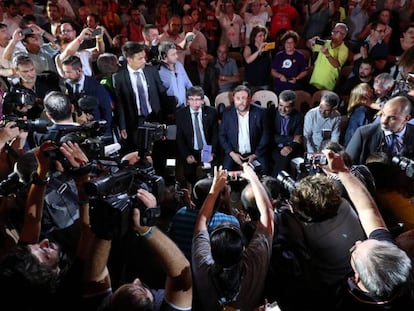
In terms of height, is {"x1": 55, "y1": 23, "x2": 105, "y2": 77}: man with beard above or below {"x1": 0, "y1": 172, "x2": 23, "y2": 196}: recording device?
above

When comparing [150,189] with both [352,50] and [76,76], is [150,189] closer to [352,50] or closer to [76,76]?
[76,76]

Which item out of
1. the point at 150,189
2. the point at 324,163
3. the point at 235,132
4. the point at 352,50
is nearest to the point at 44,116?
the point at 235,132

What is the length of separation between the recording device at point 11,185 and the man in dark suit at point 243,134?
2373 millimetres

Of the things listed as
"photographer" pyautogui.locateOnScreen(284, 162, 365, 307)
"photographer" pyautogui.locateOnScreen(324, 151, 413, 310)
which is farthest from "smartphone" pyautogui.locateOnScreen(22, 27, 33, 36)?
"photographer" pyautogui.locateOnScreen(324, 151, 413, 310)

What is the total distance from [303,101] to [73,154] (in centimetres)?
Result: 380

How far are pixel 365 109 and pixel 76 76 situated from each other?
2876 mm

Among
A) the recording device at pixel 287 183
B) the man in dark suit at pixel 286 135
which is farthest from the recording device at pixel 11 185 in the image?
the man in dark suit at pixel 286 135

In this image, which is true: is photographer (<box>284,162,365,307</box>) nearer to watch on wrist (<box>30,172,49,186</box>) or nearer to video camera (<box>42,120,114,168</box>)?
video camera (<box>42,120,114,168</box>)

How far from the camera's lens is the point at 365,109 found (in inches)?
166

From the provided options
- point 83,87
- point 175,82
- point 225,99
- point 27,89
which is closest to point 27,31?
point 83,87

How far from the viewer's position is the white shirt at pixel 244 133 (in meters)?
4.31

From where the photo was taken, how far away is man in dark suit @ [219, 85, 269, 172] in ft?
14.1

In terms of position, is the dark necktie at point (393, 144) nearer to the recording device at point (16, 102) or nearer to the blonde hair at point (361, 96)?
the blonde hair at point (361, 96)

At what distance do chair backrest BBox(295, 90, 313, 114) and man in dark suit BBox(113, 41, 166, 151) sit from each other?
1827 mm
